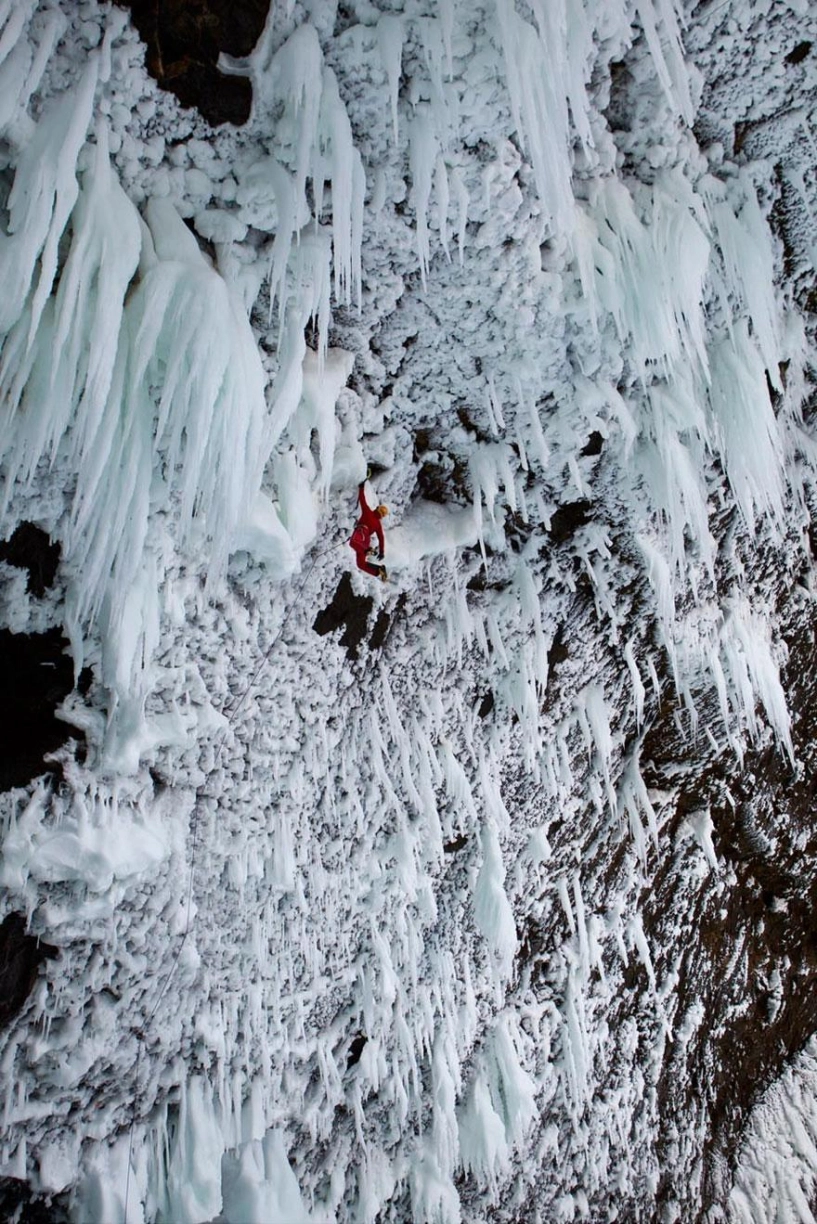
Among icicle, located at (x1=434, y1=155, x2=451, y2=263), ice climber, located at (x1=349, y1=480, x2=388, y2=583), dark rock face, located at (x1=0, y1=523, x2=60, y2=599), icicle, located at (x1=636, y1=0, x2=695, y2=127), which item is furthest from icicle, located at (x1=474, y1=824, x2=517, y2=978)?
icicle, located at (x1=636, y1=0, x2=695, y2=127)

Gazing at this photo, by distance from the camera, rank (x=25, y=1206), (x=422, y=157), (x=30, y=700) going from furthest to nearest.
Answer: (x=25, y=1206) < (x=30, y=700) < (x=422, y=157)

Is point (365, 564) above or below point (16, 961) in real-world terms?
above

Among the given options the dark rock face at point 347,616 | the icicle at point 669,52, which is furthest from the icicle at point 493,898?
the icicle at point 669,52

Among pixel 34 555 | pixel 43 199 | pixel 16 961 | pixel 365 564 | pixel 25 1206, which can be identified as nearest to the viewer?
pixel 43 199

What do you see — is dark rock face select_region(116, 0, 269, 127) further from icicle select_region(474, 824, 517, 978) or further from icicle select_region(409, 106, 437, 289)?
icicle select_region(474, 824, 517, 978)

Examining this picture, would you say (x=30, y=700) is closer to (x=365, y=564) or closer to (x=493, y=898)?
(x=365, y=564)

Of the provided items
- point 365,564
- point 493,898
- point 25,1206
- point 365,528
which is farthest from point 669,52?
point 25,1206

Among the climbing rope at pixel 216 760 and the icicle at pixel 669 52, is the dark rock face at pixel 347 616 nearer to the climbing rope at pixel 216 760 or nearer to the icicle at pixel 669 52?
the climbing rope at pixel 216 760
